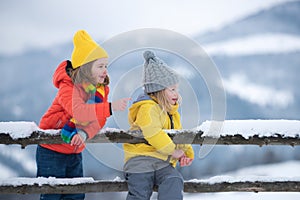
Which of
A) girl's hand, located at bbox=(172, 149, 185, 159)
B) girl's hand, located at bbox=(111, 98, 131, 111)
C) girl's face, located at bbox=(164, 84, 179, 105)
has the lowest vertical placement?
girl's hand, located at bbox=(172, 149, 185, 159)

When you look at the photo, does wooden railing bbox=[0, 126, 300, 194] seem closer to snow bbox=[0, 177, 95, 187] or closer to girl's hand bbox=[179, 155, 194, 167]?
snow bbox=[0, 177, 95, 187]

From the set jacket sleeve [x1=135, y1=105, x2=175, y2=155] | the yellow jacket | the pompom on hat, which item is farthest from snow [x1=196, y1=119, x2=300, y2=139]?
the pompom on hat

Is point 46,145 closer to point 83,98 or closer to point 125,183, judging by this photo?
point 83,98

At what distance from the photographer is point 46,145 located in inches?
116

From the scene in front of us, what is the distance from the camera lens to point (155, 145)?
8.48 feet

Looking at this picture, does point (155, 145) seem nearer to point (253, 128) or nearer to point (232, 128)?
point (232, 128)

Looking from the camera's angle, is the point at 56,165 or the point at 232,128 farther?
the point at 56,165

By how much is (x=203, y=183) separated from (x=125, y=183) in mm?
516

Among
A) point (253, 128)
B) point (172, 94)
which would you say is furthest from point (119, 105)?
point (253, 128)

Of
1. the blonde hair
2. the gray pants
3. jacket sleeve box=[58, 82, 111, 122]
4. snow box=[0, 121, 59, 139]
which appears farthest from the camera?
the blonde hair

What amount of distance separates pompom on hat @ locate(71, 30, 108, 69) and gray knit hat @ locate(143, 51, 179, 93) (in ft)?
1.06

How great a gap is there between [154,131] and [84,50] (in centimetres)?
84

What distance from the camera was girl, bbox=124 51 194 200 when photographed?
257cm

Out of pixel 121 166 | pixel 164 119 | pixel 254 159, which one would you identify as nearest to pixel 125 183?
pixel 121 166
